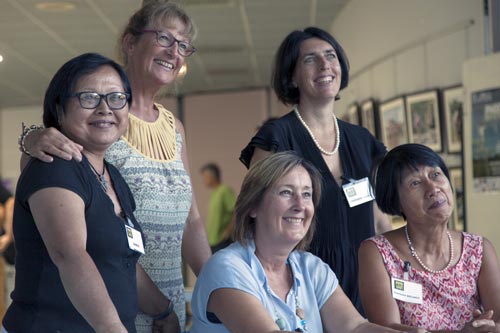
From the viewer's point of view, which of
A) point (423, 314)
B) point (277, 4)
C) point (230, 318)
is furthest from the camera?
point (277, 4)

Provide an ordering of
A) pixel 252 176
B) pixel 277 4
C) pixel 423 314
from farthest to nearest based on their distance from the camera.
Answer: pixel 277 4, pixel 423 314, pixel 252 176

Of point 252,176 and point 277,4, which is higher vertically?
point 277,4

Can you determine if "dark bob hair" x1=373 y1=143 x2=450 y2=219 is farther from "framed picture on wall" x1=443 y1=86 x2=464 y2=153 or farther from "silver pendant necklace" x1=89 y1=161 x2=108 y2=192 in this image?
"framed picture on wall" x1=443 y1=86 x2=464 y2=153

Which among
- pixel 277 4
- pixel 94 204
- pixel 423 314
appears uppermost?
pixel 277 4

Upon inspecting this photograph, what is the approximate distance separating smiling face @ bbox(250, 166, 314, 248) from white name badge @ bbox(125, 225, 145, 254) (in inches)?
15.5

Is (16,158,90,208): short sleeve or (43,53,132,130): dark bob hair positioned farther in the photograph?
(43,53,132,130): dark bob hair

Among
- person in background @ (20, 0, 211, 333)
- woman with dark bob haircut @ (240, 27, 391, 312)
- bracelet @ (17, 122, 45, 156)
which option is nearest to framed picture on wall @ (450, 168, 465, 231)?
woman with dark bob haircut @ (240, 27, 391, 312)

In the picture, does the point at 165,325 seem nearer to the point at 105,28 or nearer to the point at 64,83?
the point at 64,83

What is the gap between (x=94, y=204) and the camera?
221 cm

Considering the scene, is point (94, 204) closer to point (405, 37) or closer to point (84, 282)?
point (84, 282)

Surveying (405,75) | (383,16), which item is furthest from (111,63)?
(383,16)

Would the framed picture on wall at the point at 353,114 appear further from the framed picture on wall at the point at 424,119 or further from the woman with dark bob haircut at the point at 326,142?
the woman with dark bob haircut at the point at 326,142

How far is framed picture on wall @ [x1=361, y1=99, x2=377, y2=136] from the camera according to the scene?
7.41 meters

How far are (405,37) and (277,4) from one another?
2050 millimetres
